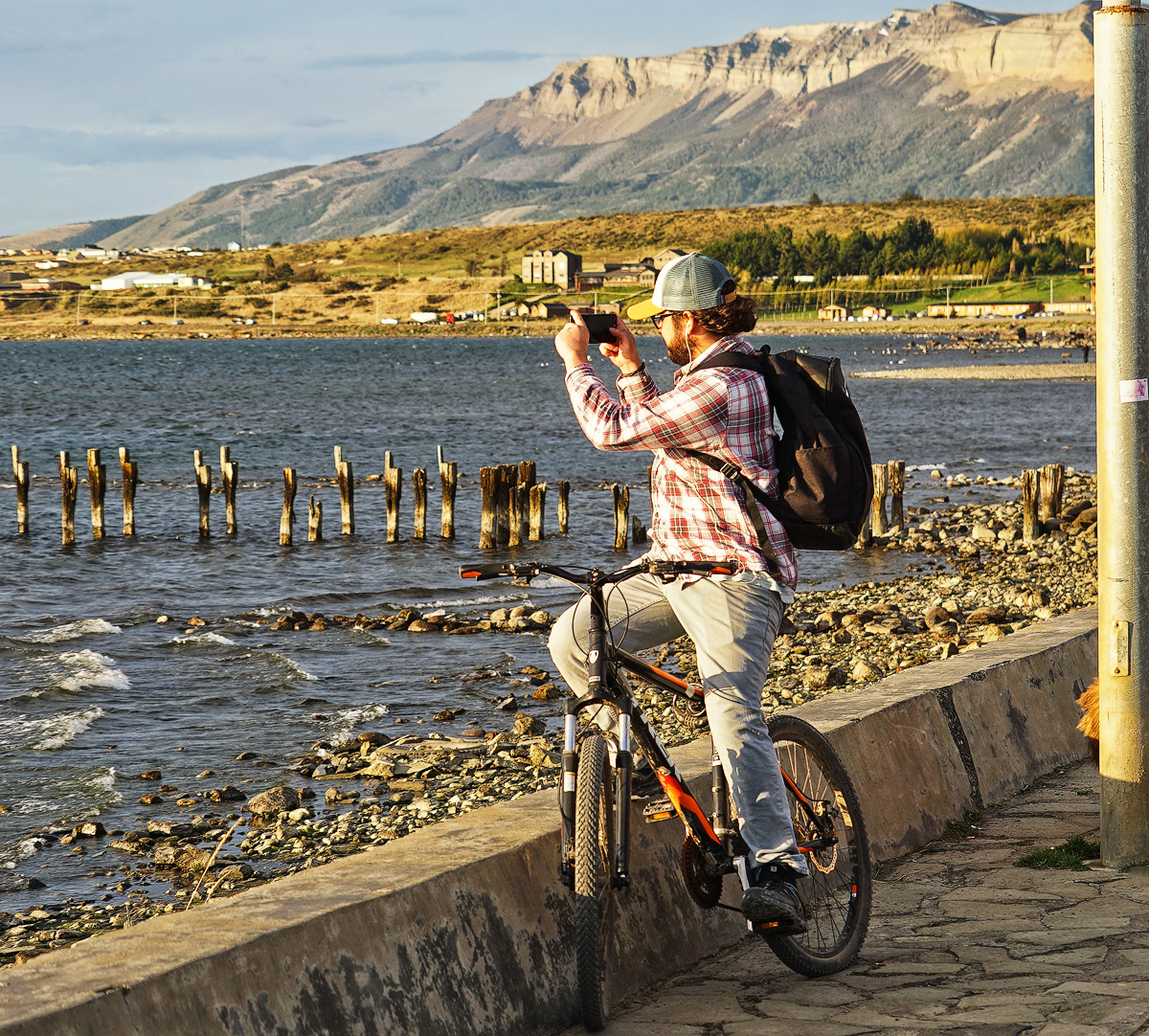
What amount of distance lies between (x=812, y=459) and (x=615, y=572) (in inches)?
26.3

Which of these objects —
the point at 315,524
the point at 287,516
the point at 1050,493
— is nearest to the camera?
the point at 1050,493

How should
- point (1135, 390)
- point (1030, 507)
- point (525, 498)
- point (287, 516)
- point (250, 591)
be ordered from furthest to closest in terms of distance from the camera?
1. point (287, 516)
2. point (525, 498)
3. point (1030, 507)
4. point (250, 591)
5. point (1135, 390)

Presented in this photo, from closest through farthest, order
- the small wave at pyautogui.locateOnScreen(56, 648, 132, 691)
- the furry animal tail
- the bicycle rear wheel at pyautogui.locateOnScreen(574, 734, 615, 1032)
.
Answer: the bicycle rear wheel at pyautogui.locateOnScreen(574, 734, 615, 1032), the furry animal tail, the small wave at pyautogui.locateOnScreen(56, 648, 132, 691)

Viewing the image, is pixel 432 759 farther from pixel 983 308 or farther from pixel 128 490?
pixel 983 308

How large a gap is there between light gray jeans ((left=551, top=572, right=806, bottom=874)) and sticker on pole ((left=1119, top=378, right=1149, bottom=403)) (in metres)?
1.72

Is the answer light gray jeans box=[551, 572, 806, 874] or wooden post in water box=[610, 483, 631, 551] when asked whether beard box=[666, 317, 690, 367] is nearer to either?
light gray jeans box=[551, 572, 806, 874]

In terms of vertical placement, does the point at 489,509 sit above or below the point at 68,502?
below

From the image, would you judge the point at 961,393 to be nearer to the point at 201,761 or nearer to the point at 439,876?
the point at 201,761

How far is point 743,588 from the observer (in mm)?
3990

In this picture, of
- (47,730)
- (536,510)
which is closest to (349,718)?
(47,730)

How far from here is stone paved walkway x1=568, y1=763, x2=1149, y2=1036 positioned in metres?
3.62

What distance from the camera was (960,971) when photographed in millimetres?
4016

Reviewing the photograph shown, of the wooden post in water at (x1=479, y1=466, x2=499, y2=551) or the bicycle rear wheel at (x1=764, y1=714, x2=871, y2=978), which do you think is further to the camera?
the wooden post in water at (x1=479, y1=466, x2=499, y2=551)

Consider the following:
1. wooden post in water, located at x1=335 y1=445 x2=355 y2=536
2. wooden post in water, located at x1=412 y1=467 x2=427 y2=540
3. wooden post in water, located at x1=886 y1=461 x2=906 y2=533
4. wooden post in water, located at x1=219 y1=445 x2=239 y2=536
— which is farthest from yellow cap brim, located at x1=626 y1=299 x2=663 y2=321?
wooden post in water, located at x1=219 y1=445 x2=239 y2=536
